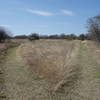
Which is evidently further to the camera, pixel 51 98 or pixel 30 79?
Answer: pixel 30 79

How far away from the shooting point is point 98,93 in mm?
6090

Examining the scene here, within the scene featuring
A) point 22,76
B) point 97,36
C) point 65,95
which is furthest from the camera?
point 97,36

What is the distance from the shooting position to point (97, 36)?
31.4 metres

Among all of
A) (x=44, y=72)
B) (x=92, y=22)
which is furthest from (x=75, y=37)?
(x=44, y=72)

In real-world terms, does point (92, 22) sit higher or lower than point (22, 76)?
higher

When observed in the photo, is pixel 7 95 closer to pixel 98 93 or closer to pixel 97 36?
pixel 98 93

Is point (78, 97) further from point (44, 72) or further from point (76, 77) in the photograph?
point (44, 72)

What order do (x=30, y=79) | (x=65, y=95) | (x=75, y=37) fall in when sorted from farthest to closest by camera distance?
(x=75, y=37)
(x=30, y=79)
(x=65, y=95)

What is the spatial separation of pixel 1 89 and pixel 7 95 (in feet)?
2.54

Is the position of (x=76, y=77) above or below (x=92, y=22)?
below

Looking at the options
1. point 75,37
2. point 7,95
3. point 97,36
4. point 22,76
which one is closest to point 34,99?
point 7,95

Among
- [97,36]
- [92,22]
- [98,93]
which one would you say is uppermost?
[92,22]

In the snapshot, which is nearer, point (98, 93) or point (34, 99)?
point (34, 99)

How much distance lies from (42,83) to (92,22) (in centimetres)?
2821
